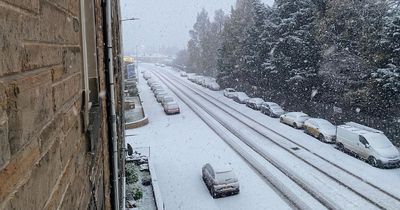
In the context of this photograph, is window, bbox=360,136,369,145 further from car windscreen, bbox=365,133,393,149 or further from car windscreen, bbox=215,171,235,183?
car windscreen, bbox=215,171,235,183

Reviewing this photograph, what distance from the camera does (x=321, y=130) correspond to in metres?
21.9

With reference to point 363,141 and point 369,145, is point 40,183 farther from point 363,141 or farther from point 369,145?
point 363,141

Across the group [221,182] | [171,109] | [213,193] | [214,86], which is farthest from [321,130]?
[214,86]

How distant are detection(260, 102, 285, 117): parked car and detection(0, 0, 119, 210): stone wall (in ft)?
A: 93.4

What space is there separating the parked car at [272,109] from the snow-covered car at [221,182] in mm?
15357

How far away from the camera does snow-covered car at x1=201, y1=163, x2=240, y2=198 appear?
47.3 ft

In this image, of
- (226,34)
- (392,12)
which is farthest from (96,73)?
(226,34)

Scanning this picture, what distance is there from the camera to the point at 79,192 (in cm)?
190

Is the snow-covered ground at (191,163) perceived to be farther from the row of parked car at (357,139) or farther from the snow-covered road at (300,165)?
the row of parked car at (357,139)

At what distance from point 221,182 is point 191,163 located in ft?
15.0

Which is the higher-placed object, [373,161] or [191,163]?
[373,161]

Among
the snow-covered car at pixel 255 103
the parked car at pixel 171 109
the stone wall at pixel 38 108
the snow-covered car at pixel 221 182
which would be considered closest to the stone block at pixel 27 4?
the stone wall at pixel 38 108

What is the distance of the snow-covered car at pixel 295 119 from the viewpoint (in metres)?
25.3

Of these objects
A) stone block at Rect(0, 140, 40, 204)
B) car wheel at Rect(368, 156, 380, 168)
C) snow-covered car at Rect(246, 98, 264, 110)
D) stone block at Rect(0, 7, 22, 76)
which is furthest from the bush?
snow-covered car at Rect(246, 98, 264, 110)
